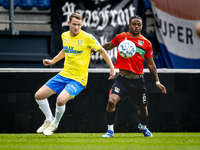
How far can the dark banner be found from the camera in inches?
400

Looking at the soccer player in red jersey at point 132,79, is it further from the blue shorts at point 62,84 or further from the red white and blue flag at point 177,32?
the red white and blue flag at point 177,32

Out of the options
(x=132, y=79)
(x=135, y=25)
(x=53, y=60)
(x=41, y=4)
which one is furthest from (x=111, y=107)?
(x=41, y=4)

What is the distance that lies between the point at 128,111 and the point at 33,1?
526cm

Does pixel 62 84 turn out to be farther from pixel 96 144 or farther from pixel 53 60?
pixel 96 144

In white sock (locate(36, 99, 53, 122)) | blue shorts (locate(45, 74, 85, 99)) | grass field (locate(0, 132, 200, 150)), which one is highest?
blue shorts (locate(45, 74, 85, 99))

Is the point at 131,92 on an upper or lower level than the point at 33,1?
lower

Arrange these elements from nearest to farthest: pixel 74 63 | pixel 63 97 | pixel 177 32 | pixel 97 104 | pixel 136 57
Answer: pixel 63 97, pixel 74 63, pixel 136 57, pixel 97 104, pixel 177 32

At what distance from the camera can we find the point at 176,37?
33.0 ft

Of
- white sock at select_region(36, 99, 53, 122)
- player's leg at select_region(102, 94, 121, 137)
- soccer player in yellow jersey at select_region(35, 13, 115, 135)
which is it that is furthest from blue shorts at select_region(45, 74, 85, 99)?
player's leg at select_region(102, 94, 121, 137)

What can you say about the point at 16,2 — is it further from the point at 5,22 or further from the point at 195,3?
the point at 195,3

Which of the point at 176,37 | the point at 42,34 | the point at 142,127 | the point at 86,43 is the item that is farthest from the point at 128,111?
the point at 42,34

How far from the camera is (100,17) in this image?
33.6 feet

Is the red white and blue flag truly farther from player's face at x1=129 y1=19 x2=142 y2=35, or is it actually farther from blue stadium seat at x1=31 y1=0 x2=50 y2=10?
player's face at x1=129 y1=19 x2=142 y2=35

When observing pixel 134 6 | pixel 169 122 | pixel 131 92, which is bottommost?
pixel 169 122
